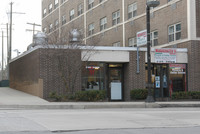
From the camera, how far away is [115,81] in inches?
919

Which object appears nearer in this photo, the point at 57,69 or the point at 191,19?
the point at 57,69

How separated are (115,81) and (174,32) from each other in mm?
5957

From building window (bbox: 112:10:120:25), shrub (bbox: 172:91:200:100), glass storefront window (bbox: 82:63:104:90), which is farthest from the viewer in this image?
building window (bbox: 112:10:120:25)

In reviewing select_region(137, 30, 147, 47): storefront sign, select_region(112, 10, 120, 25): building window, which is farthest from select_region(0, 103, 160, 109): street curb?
select_region(112, 10, 120, 25): building window

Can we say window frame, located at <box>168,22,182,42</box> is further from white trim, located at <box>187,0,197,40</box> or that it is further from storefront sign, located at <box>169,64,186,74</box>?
storefront sign, located at <box>169,64,186,74</box>

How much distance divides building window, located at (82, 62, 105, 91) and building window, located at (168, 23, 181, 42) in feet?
20.5

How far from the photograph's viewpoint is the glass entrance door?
75.5 ft

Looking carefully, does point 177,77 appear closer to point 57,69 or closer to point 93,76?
point 93,76

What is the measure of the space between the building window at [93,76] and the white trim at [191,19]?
6.57 m

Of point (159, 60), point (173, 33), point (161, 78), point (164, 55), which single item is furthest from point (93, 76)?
point (173, 33)

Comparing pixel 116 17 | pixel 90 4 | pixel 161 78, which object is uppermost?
pixel 90 4

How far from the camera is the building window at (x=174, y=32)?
79.9 ft

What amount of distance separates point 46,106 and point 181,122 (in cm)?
793

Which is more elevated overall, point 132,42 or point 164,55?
point 132,42
